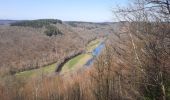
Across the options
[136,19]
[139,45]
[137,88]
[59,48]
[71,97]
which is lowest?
[59,48]

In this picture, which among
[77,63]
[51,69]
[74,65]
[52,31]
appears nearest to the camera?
[74,65]

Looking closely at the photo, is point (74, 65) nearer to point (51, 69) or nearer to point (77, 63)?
point (77, 63)

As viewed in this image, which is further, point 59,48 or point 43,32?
point 43,32

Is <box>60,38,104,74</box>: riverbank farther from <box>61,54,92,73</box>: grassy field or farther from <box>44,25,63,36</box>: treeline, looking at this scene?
<box>44,25,63,36</box>: treeline

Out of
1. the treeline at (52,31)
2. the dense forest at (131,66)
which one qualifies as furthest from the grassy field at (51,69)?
the treeline at (52,31)

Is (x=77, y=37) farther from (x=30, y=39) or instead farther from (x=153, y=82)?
(x=153, y=82)

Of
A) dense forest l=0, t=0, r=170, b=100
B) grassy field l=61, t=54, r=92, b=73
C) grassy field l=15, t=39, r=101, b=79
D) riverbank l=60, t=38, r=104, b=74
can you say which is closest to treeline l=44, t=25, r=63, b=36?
riverbank l=60, t=38, r=104, b=74

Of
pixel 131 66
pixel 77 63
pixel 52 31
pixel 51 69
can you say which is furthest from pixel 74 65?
pixel 52 31

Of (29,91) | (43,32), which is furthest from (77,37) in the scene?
(29,91)

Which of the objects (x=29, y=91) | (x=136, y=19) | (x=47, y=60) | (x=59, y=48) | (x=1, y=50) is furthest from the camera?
(x=59, y=48)

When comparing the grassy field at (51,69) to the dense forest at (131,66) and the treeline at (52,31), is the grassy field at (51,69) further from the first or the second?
the treeline at (52,31)

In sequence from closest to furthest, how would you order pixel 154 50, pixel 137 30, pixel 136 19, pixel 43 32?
pixel 154 50, pixel 137 30, pixel 136 19, pixel 43 32
